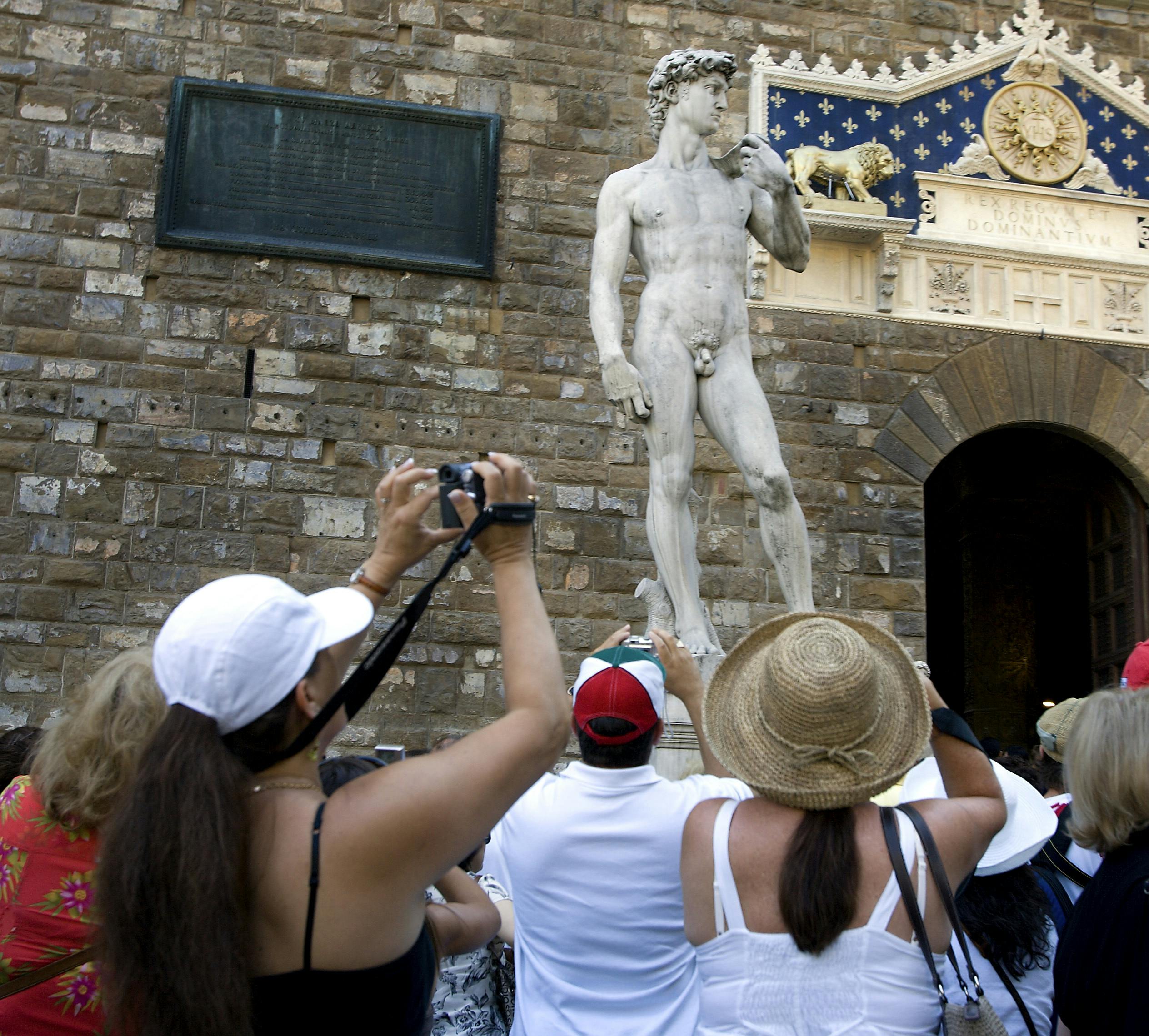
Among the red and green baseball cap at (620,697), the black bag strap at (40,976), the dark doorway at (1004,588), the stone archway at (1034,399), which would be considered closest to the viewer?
the black bag strap at (40,976)

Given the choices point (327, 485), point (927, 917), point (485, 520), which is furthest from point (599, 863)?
point (327, 485)

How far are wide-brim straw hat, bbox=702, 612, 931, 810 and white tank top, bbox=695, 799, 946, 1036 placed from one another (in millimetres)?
121

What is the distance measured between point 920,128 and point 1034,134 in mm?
826

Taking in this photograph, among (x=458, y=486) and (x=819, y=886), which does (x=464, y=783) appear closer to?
(x=458, y=486)

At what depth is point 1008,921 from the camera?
2152mm

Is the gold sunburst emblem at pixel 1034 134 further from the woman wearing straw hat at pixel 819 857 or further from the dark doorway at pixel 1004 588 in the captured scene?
the woman wearing straw hat at pixel 819 857

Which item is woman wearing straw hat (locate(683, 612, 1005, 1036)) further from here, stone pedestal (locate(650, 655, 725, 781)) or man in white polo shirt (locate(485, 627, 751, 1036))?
stone pedestal (locate(650, 655, 725, 781))

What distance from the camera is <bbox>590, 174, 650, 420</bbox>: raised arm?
4602 millimetres

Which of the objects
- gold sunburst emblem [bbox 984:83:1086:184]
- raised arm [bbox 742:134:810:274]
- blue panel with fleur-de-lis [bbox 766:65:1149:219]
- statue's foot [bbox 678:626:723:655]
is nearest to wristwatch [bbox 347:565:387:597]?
statue's foot [bbox 678:626:723:655]

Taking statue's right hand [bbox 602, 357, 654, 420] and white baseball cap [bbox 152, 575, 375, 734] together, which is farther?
statue's right hand [bbox 602, 357, 654, 420]

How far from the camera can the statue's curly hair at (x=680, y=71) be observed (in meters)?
4.81

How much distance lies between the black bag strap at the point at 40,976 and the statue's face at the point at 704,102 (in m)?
3.98

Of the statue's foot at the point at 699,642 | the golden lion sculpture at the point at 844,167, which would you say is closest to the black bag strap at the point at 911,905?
the statue's foot at the point at 699,642

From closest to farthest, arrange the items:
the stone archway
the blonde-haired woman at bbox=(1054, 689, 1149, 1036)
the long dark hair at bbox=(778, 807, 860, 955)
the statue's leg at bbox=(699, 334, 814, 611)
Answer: the long dark hair at bbox=(778, 807, 860, 955)
the blonde-haired woman at bbox=(1054, 689, 1149, 1036)
the statue's leg at bbox=(699, 334, 814, 611)
the stone archway
